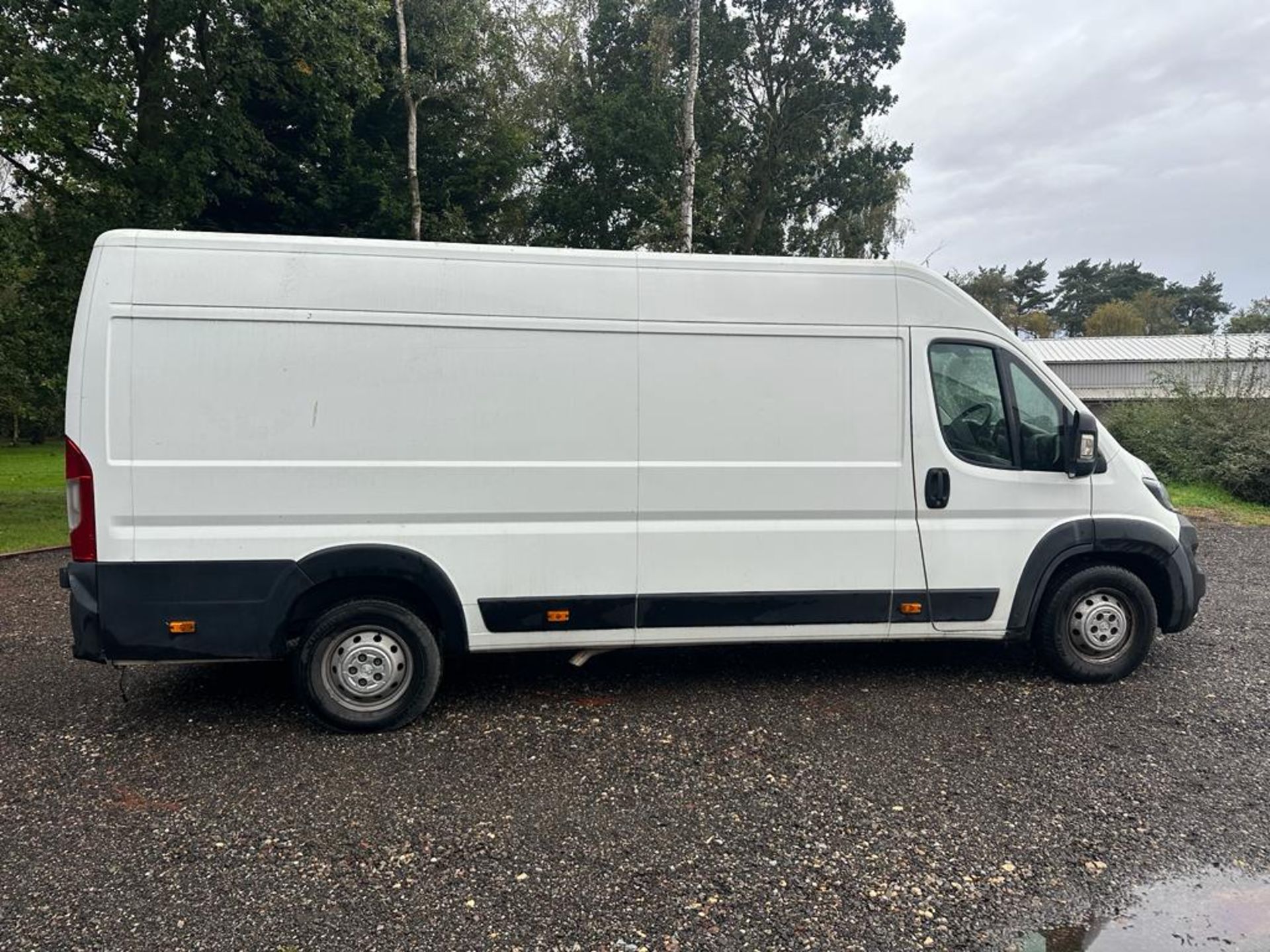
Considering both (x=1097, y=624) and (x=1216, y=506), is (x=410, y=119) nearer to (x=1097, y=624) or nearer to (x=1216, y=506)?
(x=1097, y=624)

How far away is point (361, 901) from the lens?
2773mm

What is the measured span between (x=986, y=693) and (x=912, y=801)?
1462 millimetres

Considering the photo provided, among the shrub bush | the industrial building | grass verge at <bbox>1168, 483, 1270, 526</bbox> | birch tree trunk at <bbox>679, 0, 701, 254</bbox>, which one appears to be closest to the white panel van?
grass verge at <bbox>1168, 483, 1270, 526</bbox>

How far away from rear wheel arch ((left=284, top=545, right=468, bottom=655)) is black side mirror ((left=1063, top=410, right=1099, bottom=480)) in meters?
3.49

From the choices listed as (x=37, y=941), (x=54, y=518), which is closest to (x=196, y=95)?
(x=54, y=518)

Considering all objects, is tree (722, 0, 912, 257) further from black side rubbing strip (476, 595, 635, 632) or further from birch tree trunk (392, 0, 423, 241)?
black side rubbing strip (476, 595, 635, 632)

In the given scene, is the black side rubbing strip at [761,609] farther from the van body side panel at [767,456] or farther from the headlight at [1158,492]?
the headlight at [1158,492]

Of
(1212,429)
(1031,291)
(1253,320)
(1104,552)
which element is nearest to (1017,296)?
(1031,291)

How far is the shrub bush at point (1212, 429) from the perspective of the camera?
1402 centimetres

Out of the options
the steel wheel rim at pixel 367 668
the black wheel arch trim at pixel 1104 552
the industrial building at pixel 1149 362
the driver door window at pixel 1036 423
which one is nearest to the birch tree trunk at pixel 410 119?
the steel wheel rim at pixel 367 668

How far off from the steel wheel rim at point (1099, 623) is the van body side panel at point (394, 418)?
2.70 meters

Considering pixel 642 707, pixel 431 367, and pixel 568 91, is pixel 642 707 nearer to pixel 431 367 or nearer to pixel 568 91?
pixel 431 367

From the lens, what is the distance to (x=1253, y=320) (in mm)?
29828

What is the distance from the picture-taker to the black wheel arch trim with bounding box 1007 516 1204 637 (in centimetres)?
447
